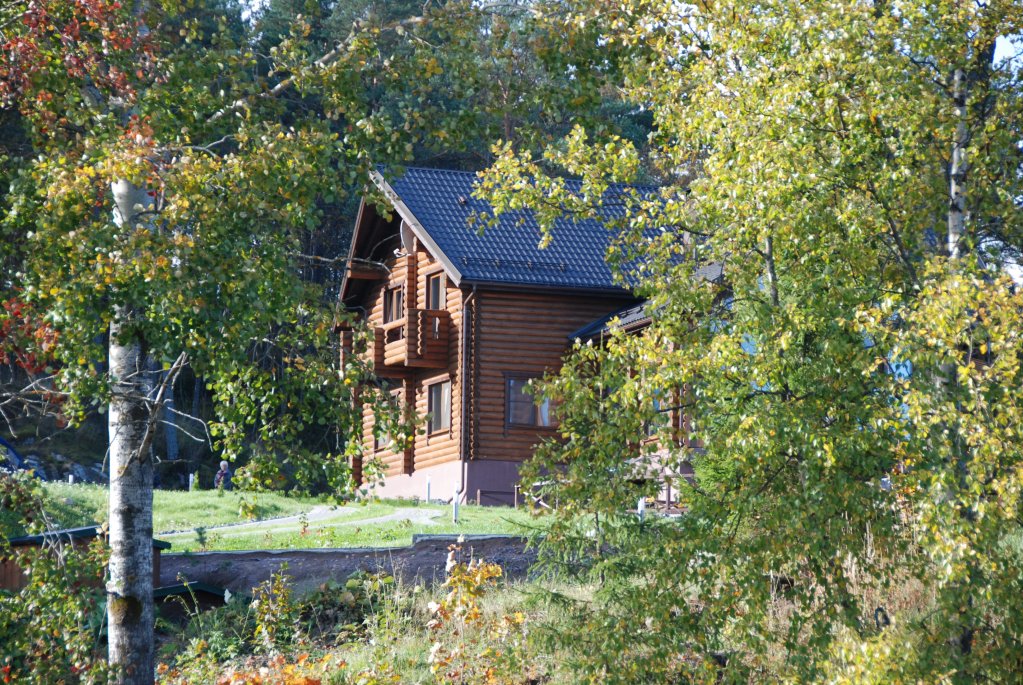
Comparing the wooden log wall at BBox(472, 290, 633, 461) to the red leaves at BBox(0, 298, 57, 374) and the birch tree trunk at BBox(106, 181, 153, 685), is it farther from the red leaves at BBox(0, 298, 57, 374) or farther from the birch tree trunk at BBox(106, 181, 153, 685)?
the red leaves at BBox(0, 298, 57, 374)

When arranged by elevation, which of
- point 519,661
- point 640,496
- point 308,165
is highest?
point 308,165

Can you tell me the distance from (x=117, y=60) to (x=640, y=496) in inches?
203

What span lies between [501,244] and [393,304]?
169 inches

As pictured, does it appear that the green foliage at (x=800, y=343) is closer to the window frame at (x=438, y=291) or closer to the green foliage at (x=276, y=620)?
the green foliage at (x=276, y=620)

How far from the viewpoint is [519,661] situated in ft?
35.7

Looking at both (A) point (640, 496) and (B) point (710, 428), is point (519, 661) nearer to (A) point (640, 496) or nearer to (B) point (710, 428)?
(A) point (640, 496)

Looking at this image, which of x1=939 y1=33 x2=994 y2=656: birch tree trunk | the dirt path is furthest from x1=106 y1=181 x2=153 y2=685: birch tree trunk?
the dirt path

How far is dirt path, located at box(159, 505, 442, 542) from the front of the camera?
22.5m

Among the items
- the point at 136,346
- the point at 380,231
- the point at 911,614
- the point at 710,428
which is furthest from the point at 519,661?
the point at 380,231

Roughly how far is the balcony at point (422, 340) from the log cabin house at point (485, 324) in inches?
0.9

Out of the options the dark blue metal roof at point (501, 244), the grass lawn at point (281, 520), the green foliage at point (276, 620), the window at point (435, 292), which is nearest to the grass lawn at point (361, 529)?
the grass lawn at point (281, 520)

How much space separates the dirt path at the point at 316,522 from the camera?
74.0 ft

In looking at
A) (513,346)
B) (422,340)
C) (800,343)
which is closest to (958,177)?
(800,343)

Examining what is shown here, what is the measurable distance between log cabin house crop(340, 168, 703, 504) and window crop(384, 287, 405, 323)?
4.87 ft
